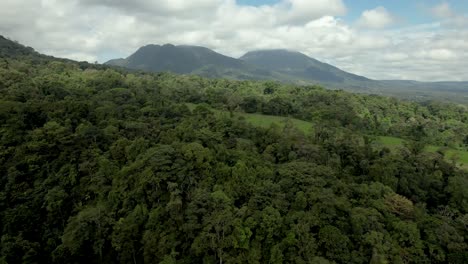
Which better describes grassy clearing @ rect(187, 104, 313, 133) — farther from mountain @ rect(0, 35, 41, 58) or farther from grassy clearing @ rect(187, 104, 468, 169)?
mountain @ rect(0, 35, 41, 58)

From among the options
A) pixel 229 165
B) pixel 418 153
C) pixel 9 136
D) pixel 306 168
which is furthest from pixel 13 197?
pixel 418 153

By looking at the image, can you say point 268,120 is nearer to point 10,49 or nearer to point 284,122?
point 284,122

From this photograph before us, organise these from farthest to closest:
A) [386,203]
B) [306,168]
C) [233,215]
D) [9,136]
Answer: [9,136], [306,168], [386,203], [233,215]

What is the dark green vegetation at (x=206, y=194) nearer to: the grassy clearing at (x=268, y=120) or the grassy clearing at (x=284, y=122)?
the grassy clearing at (x=284, y=122)

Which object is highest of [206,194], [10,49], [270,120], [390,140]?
[10,49]

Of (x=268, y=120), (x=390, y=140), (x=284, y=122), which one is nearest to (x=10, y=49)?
(x=268, y=120)

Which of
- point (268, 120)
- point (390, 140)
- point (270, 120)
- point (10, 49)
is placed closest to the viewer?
point (390, 140)

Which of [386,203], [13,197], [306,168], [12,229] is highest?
[306,168]

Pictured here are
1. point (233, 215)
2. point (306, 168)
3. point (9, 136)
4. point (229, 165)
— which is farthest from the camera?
point (9, 136)

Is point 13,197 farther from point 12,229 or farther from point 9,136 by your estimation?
point 9,136
